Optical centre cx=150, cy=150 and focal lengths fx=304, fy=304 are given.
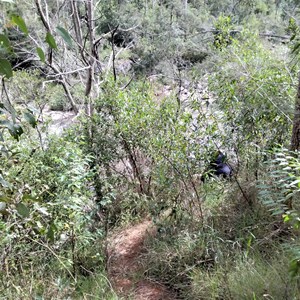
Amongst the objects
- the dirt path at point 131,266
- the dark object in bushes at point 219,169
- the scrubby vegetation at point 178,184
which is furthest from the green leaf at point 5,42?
the dark object in bushes at point 219,169

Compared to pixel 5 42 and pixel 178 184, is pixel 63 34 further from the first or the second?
pixel 178 184

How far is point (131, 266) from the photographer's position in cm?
255

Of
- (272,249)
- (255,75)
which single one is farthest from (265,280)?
(255,75)

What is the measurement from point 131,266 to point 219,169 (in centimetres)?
129

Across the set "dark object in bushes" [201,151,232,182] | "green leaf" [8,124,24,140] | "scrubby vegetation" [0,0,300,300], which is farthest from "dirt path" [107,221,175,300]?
"green leaf" [8,124,24,140]

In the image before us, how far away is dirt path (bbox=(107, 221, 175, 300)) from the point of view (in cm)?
217

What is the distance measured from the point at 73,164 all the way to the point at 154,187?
1316 millimetres

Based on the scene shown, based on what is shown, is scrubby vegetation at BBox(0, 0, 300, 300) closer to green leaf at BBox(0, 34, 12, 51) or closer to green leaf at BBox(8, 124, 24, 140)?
green leaf at BBox(8, 124, 24, 140)

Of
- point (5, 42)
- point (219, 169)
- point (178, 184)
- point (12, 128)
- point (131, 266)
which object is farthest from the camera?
point (219, 169)

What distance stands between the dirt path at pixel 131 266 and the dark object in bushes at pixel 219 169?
77cm

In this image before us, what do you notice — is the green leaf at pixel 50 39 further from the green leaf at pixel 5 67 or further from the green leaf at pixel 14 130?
the green leaf at pixel 14 130

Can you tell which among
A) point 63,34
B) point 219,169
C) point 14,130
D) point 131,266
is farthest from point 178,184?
point 63,34

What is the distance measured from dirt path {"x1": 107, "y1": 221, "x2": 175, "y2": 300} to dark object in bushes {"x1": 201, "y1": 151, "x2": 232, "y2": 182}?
0.77 meters

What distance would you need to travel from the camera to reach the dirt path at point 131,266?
217cm
